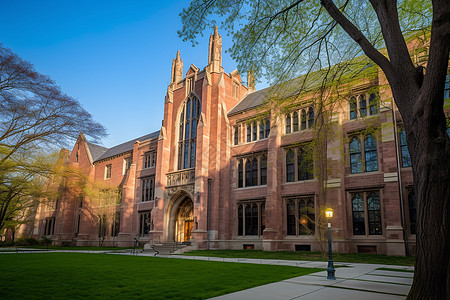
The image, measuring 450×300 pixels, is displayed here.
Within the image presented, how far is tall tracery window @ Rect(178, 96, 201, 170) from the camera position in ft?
103

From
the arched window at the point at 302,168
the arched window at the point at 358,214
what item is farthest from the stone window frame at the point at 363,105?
the arched window at the point at 358,214

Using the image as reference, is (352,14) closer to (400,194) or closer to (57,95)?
(400,194)

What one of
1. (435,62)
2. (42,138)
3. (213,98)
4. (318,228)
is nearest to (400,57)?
(435,62)

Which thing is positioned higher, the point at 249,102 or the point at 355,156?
the point at 249,102

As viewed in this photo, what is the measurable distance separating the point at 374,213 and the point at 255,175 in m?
9.65

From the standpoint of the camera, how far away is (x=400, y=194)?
60.2ft

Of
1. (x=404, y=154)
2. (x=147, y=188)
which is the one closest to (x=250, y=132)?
(x=404, y=154)

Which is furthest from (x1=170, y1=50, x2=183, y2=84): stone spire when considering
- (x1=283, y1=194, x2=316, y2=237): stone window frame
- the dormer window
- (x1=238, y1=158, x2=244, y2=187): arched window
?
(x1=283, y1=194, x2=316, y2=237): stone window frame

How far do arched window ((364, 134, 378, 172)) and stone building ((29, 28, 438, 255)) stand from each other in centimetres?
6

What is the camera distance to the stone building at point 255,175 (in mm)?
19047

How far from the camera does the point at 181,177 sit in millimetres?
30375

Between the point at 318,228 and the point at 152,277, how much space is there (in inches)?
459

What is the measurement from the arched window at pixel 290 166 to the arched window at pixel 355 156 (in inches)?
173

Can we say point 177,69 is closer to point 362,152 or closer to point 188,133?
point 188,133
